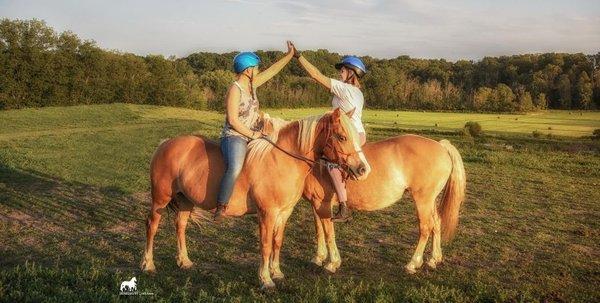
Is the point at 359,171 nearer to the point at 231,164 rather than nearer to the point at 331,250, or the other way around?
the point at 231,164

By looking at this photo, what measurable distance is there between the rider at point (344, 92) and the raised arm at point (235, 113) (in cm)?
97

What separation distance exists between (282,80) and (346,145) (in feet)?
199

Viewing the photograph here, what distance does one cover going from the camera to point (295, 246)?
7613 millimetres

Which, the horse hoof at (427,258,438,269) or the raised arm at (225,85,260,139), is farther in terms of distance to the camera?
the horse hoof at (427,258,438,269)

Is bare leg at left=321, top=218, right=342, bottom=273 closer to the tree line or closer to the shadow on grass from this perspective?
the shadow on grass

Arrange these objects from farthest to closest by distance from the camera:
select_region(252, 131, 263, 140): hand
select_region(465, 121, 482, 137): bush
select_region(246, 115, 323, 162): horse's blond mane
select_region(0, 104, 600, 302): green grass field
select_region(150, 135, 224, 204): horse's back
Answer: select_region(465, 121, 482, 137): bush < select_region(150, 135, 224, 204): horse's back < select_region(252, 131, 263, 140): hand < select_region(246, 115, 323, 162): horse's blond mane < select_region(0, 104, 600, 302): green grass field

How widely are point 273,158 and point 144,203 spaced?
580 centimetres

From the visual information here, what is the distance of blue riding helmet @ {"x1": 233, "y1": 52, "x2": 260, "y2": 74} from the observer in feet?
18.7

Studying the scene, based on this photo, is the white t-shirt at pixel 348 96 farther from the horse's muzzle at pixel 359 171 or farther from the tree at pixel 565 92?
the tree at pixel 565 92

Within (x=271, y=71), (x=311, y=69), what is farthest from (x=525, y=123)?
(x=271, y=71)

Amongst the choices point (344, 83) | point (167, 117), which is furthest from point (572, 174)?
point (167, 117)

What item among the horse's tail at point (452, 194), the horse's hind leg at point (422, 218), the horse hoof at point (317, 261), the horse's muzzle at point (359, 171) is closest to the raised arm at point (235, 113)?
the horse's muzzle at point (359, 171)

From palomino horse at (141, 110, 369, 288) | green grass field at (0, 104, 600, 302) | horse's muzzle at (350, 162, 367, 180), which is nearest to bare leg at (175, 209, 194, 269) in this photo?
green grass field at (0, 104, 600, 302)

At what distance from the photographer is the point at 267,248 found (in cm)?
559
